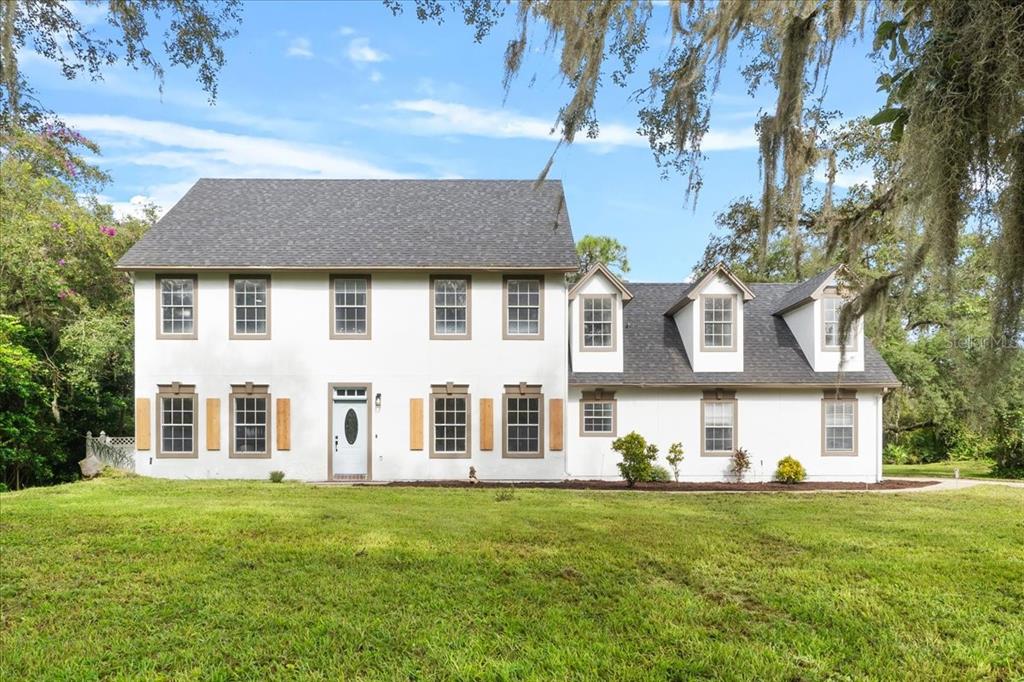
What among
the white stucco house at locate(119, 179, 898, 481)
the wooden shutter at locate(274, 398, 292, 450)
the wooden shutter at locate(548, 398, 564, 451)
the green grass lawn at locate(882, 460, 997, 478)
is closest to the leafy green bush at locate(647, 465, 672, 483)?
the white stucco house at locate(119, 179, 898, 481)

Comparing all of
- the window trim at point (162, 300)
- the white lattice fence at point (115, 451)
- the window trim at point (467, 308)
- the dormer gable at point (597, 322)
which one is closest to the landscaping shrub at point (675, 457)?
the dormer gable at point (597, 322)

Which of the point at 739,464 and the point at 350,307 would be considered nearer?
the point at 739,464

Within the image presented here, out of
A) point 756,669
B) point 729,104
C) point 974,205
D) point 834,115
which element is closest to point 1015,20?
point 974,205

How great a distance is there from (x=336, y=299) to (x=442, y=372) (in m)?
3.06

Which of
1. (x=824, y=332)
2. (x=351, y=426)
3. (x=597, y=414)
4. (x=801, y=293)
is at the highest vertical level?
(x=801, y=293)

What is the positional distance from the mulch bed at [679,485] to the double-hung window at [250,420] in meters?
3.24

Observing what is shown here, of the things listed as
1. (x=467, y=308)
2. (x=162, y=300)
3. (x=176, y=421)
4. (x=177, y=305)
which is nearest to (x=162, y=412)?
(x=176, y=421)

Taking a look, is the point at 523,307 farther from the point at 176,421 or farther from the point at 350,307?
the point at 176,421

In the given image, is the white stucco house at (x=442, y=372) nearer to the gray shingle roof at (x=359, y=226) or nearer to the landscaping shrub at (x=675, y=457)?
the gray shingle roof at (x=359, y=226)

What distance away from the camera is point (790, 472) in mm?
15008

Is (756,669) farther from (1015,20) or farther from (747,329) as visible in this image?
(747,329)

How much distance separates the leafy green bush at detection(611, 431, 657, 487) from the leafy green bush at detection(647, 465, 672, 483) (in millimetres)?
157

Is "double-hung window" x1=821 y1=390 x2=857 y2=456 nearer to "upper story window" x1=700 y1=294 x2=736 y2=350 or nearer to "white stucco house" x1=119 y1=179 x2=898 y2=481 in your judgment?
"white stucco house" x1=119 y1=179 x2=898 y2=481

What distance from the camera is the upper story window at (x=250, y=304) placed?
1533 centimetres
